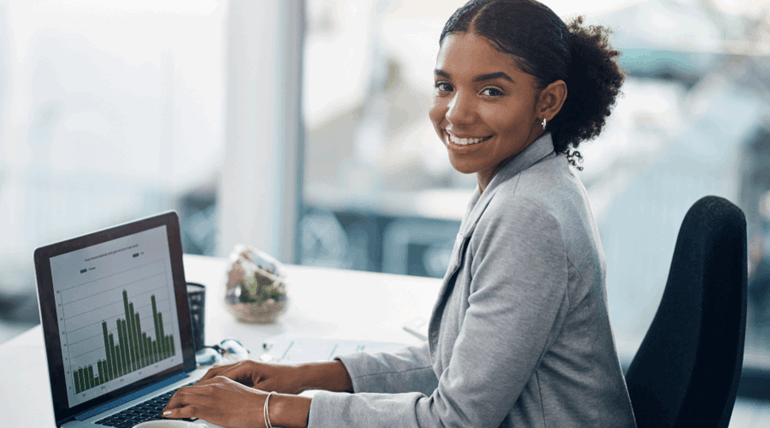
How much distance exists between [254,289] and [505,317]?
2.61 ft

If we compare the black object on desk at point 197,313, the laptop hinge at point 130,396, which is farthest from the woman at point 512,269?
the black object on desk at point 197,313

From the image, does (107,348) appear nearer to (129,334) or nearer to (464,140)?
(129,334)

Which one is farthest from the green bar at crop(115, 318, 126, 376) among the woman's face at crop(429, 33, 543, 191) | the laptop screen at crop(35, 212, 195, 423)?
the woman's face at crop(429, 33, 543, 191)

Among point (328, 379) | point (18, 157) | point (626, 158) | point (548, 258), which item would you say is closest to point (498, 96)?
point (548, 258)

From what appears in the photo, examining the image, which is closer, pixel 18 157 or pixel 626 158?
pixel 626 158

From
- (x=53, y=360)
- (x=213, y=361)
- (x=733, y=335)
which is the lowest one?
(x=213, y=361)

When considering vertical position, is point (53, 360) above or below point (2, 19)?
below

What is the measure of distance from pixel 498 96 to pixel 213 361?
2.45 feet

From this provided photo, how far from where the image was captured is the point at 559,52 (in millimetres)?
963

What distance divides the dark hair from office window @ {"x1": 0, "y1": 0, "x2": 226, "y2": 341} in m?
2.03

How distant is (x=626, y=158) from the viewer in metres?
2.48

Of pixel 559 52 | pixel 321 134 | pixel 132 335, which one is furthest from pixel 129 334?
pixel 321 134

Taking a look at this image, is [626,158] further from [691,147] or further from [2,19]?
[2,19]

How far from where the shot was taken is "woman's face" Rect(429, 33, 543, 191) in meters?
0.93
